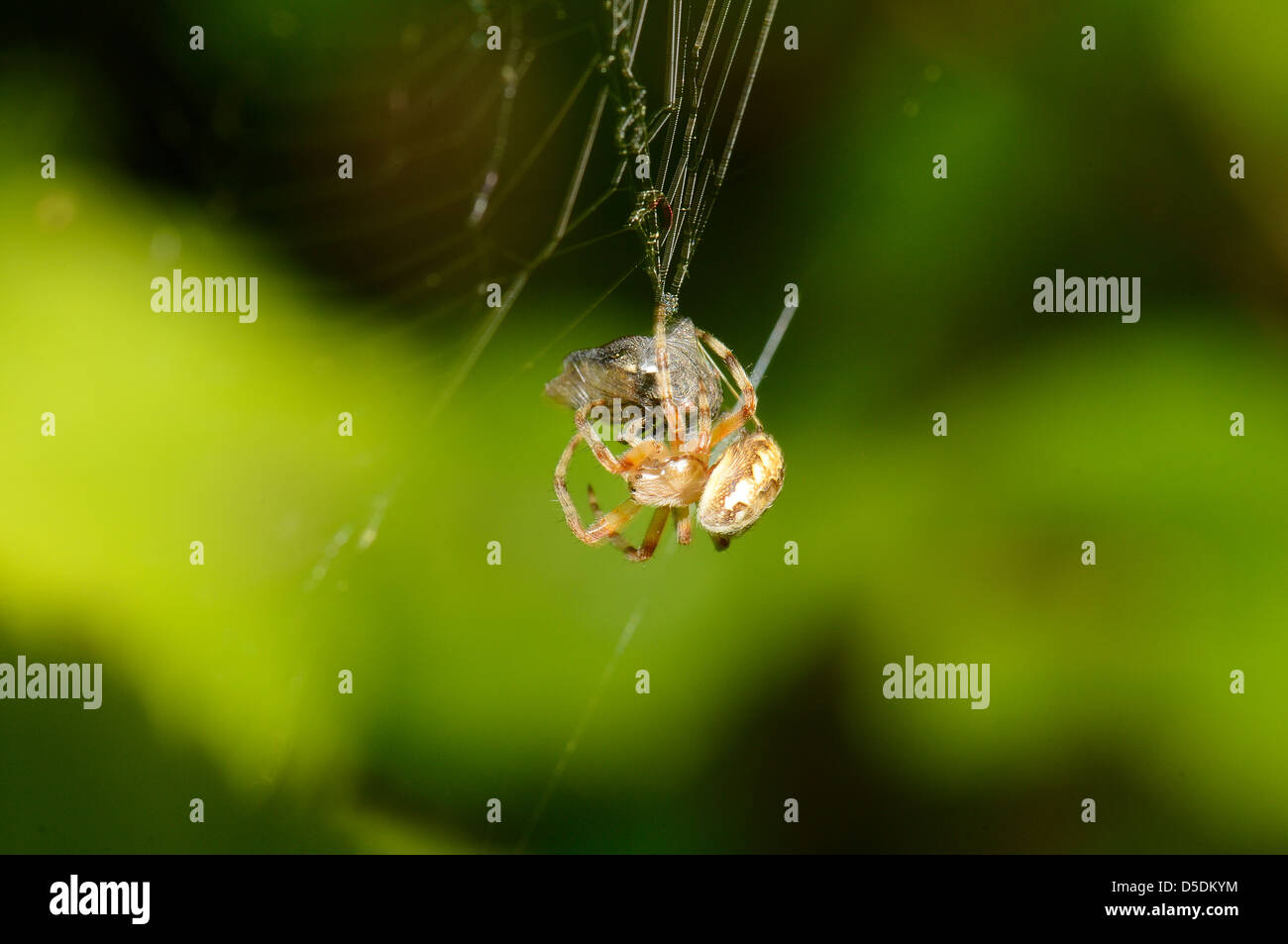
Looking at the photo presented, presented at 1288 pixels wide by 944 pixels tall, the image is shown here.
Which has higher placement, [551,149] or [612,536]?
[551,149]

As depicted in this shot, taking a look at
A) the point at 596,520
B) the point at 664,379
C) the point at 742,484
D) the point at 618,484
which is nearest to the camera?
the point at 664,379

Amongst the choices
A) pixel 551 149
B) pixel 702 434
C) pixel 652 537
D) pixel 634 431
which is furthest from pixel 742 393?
pixel 551 149

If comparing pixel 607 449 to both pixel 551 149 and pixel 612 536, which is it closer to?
pixel 612 536

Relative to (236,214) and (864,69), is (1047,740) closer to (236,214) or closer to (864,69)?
(864,69)

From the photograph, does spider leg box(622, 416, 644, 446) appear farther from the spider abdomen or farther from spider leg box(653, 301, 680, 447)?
the spider abdomen

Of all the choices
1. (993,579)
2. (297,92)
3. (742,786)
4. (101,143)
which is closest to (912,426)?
(993,579)
